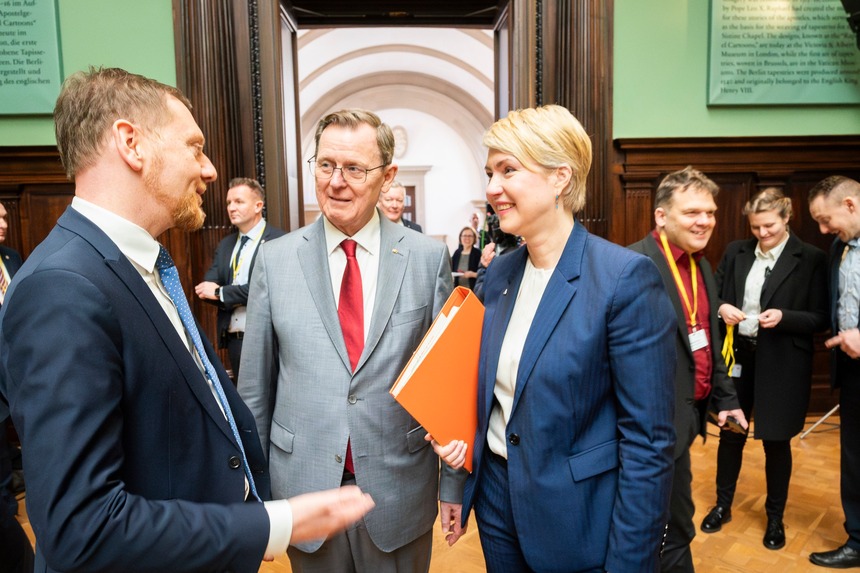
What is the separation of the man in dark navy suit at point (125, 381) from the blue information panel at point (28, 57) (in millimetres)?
4017

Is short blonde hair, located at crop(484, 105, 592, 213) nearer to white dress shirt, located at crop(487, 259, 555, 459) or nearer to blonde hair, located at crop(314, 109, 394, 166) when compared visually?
white dress shirt, located at crop(487, 259, 555, 459)

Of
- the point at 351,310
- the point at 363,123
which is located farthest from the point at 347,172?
the point at 351,310

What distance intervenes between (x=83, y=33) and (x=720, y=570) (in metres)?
5.39

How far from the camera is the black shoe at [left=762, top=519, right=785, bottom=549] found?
111 inches

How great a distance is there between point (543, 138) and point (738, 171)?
4007 mm

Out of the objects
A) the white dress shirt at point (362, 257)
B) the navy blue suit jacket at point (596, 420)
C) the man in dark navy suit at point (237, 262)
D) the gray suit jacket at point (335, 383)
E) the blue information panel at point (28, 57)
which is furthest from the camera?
the blue information panel at point (28, 57)

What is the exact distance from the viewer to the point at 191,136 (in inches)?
42.3

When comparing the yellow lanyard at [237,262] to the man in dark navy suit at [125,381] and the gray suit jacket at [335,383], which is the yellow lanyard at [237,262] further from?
the man in dark navy suit at [125,381]

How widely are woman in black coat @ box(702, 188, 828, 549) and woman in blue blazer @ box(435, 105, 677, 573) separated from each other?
1.87 m

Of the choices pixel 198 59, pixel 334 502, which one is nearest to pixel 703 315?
pixel 334 502

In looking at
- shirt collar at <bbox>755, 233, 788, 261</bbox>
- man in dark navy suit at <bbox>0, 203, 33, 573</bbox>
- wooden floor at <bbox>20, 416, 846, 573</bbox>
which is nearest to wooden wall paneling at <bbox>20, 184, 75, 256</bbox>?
wooden floor at <bbox>20, 416, 846, 573</bbox>

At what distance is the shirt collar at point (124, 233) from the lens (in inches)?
37.9

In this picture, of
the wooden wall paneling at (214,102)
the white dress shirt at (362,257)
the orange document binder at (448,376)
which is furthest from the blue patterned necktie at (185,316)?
the wooden wall paneling at (214,102)

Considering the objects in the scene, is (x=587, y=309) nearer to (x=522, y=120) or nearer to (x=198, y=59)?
(x=522, y=120)
